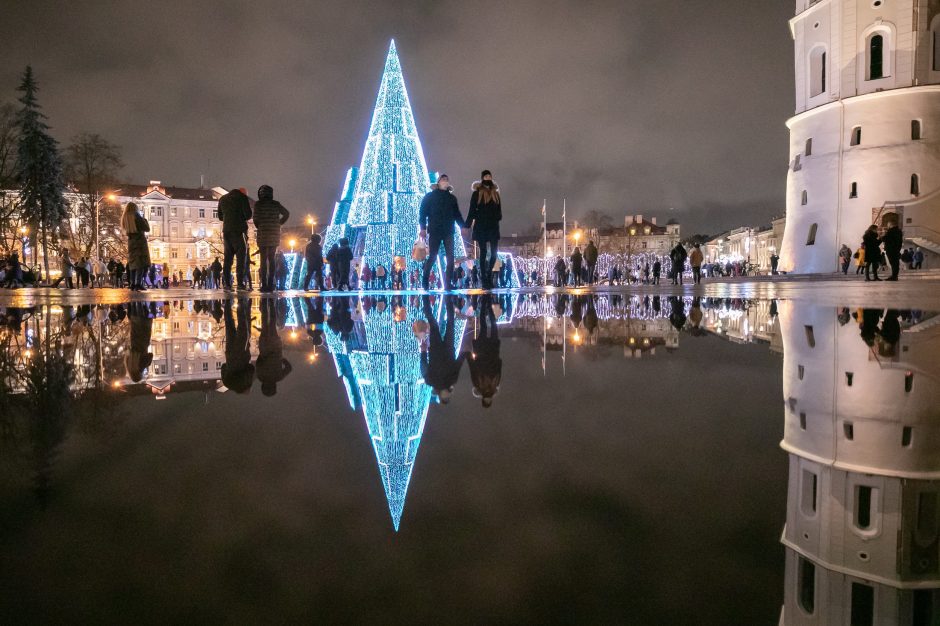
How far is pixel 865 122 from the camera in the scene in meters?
35.1

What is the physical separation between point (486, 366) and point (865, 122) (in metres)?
40.2

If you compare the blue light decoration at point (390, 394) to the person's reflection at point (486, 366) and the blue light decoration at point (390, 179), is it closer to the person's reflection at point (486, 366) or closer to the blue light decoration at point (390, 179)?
the person's reflection at point (486, 366)

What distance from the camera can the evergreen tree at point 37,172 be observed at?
39.8 m

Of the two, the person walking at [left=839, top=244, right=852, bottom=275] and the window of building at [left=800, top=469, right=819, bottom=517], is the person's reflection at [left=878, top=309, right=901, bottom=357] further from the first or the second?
the person walking at [left=839, top=244, right=852, bottom=275]

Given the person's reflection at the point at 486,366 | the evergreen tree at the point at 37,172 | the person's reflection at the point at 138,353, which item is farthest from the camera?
the evergreen tree at the point at 37,172

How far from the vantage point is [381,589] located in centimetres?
77

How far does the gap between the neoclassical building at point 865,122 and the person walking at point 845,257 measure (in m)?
1.04

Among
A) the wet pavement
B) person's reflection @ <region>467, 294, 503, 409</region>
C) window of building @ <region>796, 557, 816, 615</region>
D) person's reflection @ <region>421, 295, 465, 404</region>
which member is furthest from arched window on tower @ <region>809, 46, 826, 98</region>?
window of building @ <region>796, 557, 816, 615</region>

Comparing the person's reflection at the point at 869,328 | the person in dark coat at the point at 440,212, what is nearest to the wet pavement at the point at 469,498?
the person's reflection at the point at 869,328

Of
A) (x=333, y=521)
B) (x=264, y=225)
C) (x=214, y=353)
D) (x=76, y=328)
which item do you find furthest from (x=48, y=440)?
(x=264, y=225)

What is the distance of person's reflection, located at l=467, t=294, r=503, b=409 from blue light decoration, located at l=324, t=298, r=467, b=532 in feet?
0.50

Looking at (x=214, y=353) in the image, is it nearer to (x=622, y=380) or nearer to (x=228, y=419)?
(x=228, y=419)

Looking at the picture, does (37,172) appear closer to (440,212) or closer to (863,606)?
(440,212)

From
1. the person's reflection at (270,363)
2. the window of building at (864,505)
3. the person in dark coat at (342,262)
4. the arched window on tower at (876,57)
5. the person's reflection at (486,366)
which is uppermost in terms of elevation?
the arched window on tower at (876,57)
